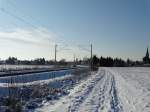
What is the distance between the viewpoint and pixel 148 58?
189625mm

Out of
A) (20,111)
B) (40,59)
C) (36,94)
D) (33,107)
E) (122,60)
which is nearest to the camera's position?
(20,111)

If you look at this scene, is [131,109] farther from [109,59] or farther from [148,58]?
[148,58]

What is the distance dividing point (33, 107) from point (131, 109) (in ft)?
13.4

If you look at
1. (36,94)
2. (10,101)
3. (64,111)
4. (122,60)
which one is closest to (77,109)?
(64,111)

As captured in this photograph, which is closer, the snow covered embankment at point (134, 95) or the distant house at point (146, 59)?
the snow covered embankment at point (134, 95)

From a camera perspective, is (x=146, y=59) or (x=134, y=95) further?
(x=146, y=59)

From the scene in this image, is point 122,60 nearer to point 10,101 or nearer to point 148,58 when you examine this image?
point 148,58

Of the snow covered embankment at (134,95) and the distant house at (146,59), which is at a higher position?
the distant house at (146,59)

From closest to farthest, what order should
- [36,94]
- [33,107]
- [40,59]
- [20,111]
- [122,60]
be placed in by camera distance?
[20,111], [33,107], [36,94], [40,59], [122,60]

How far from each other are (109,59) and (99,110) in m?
163

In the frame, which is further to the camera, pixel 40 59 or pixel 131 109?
pixel 40 59

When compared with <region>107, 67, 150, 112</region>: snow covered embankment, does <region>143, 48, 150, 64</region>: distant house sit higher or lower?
higher

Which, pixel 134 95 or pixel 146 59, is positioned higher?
pixel 146 59

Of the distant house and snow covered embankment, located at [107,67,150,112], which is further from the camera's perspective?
the distant house
